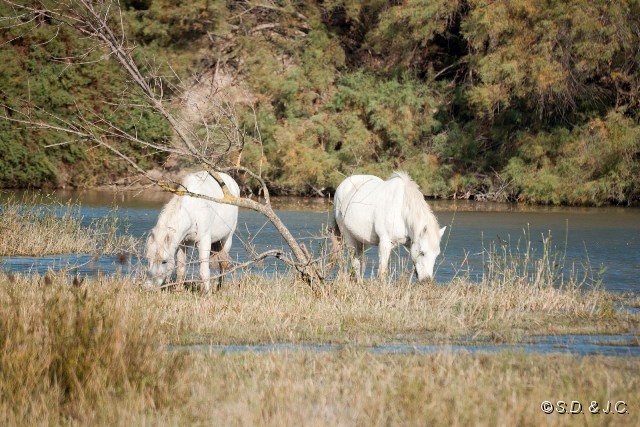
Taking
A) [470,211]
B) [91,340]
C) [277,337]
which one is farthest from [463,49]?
[91,340]

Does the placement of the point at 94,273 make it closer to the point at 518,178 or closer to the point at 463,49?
the point at 518,178

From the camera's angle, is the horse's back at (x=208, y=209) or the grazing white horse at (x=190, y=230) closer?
the grazing white horse at (x=190, y=230)

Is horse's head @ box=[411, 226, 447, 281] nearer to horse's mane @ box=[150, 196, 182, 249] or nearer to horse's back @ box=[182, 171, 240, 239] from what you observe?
horse's back @ box=[182, 171, 240, 239]

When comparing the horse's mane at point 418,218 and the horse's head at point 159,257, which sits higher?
the horse's mane at point 418,218

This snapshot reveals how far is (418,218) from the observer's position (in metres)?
10.3

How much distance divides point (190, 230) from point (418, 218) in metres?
2.53

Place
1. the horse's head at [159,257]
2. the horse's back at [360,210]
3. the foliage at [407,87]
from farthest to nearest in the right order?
the foliage at [407,87] → the horse's back at [360,210] → the horse's head at [159,257]

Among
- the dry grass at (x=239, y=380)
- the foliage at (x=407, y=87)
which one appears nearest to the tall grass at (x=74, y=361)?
the dry grass at (x=239, y=380)

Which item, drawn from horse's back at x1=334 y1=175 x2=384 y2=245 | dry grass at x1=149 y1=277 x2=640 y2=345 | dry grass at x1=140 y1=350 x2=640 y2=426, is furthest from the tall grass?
horse's back at x1=334 y1=175 x2=384 y2=245

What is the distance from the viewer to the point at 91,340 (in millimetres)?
5254

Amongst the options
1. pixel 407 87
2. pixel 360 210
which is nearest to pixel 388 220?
pixel 360 210

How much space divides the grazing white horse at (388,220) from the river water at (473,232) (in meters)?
0.30

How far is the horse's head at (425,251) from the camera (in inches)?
403

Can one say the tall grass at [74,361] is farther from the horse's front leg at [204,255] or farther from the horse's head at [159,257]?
the horse's front leg at [204,255]
